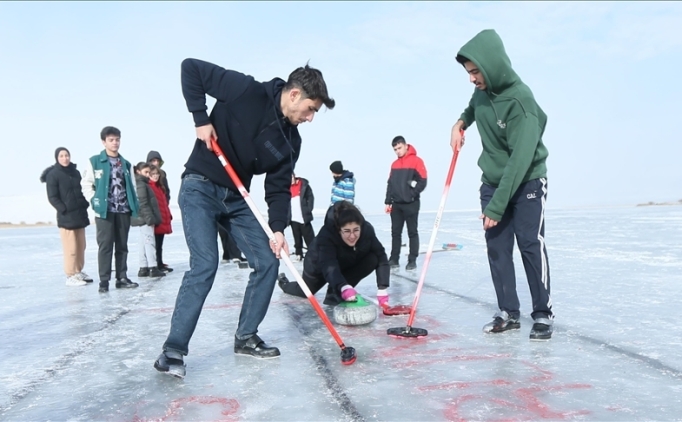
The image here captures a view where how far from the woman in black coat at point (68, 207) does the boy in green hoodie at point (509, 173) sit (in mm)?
4988

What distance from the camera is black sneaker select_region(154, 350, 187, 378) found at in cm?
275

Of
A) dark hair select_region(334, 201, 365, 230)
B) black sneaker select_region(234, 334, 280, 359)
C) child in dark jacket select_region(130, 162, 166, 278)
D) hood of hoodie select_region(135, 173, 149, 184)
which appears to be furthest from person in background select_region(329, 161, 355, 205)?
black sneaker select_region(234, 334, 280, 359)

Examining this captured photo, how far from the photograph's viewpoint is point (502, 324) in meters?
3.60

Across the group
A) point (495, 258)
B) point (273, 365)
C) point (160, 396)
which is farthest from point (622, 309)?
point (160, 396)

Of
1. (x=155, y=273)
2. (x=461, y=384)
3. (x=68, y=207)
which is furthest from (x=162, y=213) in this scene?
(x=461, y=384)

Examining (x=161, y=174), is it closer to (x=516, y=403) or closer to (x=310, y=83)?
(x=310, y=83)

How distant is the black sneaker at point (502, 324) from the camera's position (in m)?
3.57

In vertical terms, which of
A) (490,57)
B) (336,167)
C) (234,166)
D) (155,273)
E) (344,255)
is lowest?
(155,273)

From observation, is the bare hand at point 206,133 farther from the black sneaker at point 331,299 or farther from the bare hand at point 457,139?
the black sneaker at point 331,299

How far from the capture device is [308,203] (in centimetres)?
878

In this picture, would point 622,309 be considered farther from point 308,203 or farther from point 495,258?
point 308,203

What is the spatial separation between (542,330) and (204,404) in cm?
205

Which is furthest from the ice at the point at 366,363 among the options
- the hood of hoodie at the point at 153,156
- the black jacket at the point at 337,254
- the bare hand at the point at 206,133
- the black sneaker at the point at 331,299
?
the hood of hoodie at the point at 153,156

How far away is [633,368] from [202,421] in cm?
203
